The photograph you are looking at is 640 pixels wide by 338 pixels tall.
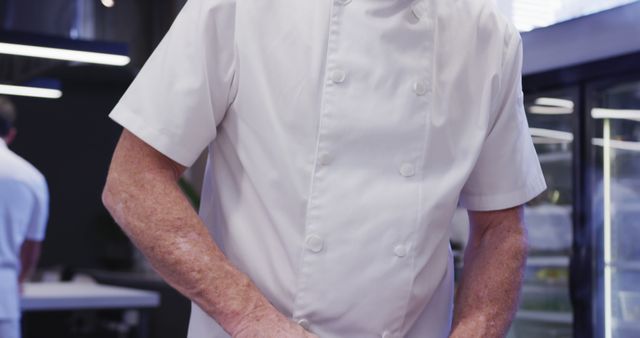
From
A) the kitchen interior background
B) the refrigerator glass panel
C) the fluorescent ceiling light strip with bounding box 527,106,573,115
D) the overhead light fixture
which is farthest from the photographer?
the overhead light fixture

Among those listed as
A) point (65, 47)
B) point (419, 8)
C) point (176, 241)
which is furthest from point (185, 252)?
point (65, 47)

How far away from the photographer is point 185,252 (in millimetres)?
986

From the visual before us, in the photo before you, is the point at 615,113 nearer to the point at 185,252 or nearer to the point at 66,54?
the point at 185,252

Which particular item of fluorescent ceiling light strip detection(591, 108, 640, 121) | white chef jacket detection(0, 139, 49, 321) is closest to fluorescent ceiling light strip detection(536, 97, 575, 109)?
fluorescent ceiling light strip detection(591, 108, 640, 121)

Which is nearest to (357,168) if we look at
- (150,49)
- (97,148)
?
(150,49)

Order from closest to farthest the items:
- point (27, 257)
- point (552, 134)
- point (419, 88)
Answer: point (419, 88), point (552, 134), point (27, 257)

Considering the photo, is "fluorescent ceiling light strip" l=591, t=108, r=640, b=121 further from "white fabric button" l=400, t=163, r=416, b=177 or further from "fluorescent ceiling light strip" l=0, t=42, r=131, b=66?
"fluorescent ceiling light strip" l=0, t=42, r=131, b=66

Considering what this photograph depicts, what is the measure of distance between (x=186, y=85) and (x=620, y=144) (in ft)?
9.53

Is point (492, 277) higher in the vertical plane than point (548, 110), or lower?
lower

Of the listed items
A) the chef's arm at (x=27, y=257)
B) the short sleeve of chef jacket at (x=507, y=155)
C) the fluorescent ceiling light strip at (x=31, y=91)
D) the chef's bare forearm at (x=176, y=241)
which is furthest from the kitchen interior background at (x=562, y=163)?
the chef's bare forearm at (x=176, y=241)

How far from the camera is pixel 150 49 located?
22.0 ft

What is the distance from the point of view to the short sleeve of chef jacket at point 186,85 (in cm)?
101

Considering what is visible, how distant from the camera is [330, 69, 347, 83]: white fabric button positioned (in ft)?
3.42

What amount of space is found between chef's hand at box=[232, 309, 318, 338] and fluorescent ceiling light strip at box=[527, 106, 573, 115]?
3.01m
